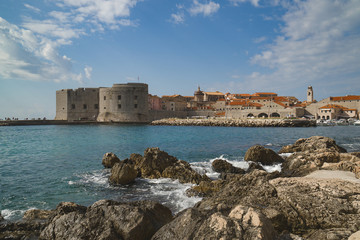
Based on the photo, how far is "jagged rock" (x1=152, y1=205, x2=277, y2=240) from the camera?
2689mm

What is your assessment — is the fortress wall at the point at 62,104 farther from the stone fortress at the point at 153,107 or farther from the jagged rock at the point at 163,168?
the jagged rock at the point at 163,168

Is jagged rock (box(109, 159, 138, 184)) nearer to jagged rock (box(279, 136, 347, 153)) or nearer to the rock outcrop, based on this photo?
the rock outcrop

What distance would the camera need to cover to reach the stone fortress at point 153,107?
1884 inches

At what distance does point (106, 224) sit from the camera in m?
3.51

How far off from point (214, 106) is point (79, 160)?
207 feet

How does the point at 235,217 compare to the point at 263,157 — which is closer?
the point at 235,217

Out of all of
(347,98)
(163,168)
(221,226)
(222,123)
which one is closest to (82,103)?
(222,123)

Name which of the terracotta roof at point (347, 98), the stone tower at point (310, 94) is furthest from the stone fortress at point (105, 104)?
the stone tower at point (310, 94)

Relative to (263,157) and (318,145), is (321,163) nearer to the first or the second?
(263,157)

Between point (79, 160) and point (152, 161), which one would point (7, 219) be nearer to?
point (152, 161)

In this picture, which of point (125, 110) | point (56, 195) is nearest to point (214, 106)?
point (125, 110)

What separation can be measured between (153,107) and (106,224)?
206ft

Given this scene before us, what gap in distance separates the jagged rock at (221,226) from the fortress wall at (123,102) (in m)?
45.6

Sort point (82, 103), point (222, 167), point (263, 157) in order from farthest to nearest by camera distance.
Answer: point (82, 103), point (263, 157), point (222, 167)
